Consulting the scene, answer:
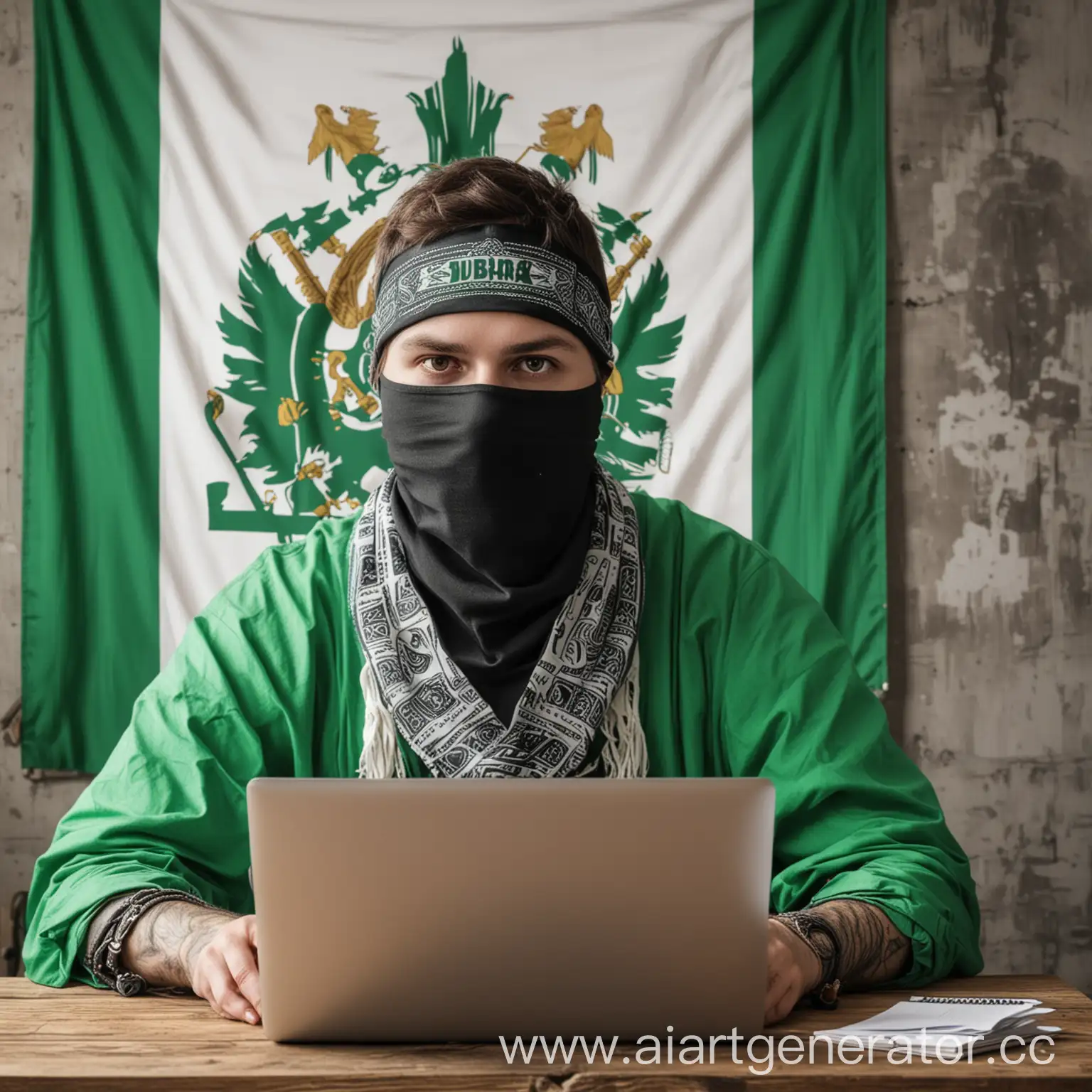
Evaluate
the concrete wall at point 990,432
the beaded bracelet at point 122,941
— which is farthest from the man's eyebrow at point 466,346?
the concrete wall at point 990,432

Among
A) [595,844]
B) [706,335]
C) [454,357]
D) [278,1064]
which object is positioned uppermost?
[706,335]

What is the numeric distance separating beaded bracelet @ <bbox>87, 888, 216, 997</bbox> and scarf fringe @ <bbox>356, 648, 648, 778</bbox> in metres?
0.30

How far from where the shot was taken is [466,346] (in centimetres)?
153

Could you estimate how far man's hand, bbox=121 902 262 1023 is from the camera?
1060 millimetres

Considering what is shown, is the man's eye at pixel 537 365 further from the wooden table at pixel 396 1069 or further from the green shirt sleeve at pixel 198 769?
the wooden table at pixel 396 1069

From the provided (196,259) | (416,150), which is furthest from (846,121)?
(196,259)

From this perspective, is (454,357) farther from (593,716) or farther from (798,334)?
(798,334)

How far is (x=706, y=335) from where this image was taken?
2969 millimetres

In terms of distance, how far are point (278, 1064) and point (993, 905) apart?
8.53 feet

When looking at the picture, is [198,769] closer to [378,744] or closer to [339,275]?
[378,744]

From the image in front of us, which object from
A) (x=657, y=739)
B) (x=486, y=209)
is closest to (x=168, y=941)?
(x=657, y=739)

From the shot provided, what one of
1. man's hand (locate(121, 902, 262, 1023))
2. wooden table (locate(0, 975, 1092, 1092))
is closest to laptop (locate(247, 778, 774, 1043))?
wooden table (locate(0, 975, 1092, 1092))

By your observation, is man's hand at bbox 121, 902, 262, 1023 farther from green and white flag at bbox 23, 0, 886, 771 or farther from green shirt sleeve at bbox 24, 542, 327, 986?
green and white flag at bbox 23, 0, 886, 771

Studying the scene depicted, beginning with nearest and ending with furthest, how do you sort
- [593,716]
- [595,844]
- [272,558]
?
[595,844] → [593,716] → [272,558]
